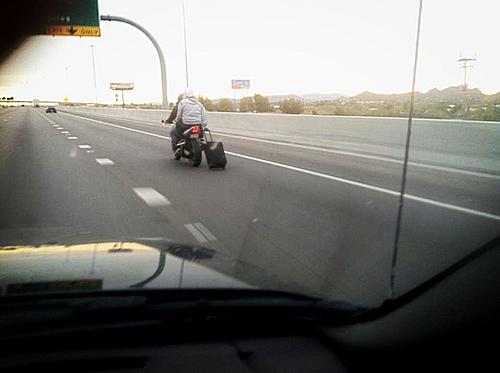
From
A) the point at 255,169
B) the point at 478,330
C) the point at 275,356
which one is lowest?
the point at 255,169

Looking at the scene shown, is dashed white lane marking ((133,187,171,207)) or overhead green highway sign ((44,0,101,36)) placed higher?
overhead green highway sign ((44,0,101,36))

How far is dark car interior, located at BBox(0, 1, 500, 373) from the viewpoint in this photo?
184 cm

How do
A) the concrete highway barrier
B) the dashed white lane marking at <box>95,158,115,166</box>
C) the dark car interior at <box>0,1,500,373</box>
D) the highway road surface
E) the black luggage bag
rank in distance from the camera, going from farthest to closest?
the dashed white lane marking at <box>95,158,115,166</box>, the black luggage bag, the concrete highway barrier, the highway road surface, the dark car interior at <box>0,1,500,373</box>

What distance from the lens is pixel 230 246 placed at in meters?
5.74

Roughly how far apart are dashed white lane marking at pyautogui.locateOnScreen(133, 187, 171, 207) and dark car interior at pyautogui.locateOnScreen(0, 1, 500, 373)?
6.10 metres

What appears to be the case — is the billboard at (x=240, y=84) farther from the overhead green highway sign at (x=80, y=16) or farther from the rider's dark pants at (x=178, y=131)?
the rider's dark pants at (x=178, y=131)

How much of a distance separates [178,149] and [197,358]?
1242 cm

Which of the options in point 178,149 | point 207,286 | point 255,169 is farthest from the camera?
point 178,149

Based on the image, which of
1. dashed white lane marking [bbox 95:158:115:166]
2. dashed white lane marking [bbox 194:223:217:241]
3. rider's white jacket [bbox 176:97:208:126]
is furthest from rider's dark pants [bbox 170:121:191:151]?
dashed white lane marking [bbox 194:223:217:241]

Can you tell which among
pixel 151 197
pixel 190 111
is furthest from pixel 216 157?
pixel 151 197

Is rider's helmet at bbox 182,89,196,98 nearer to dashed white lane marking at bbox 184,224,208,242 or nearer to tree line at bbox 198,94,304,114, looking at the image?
dashed white lane marking at bbox 184,224,208,242

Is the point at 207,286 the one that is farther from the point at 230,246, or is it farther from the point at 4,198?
the point at 4,198

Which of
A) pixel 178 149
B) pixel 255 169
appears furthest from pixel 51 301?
pixel 178 149

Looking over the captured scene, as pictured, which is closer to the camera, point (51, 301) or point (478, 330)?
point (478, 330)
